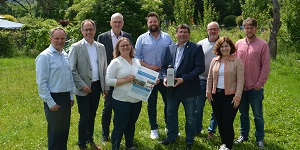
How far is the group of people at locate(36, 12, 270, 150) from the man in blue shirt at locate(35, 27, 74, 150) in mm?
14

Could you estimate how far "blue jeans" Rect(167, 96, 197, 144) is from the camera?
5.00m

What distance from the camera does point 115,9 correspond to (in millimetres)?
17250

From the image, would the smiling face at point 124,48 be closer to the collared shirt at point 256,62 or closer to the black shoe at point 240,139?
the collared shirt at point 256,62

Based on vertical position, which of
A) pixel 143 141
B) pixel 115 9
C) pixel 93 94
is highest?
pixel 115 9

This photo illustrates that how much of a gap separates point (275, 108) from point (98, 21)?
39.3 feet

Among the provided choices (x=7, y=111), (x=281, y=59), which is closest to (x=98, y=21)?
(x=281, y=59)

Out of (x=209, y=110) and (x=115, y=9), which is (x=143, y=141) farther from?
(x=115, y=9)

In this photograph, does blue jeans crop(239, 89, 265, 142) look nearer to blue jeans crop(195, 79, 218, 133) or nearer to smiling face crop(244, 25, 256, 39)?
blue jeans crop(195, 79, 218, 133)

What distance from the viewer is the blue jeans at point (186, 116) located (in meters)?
5.00

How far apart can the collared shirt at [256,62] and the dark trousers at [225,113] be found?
1.59ft

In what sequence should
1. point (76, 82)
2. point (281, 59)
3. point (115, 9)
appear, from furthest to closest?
point (115, 9) → point (281, 59) → point (76, 82)

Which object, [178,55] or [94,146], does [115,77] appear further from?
[94,146]

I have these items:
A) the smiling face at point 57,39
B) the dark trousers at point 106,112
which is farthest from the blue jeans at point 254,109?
the smiling face at point 57,39

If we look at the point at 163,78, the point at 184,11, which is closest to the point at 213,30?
the point at 163,78
